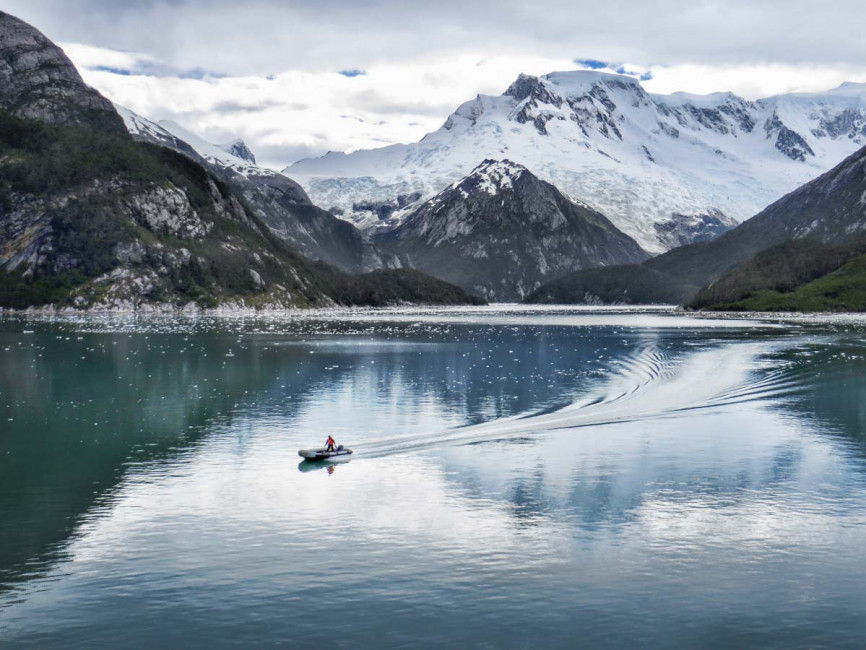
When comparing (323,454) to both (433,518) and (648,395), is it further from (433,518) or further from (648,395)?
(648,395)

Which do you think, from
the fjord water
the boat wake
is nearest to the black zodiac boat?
the fjord water

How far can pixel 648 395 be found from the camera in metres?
102

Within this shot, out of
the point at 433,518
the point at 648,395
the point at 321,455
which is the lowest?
the point at 433,518

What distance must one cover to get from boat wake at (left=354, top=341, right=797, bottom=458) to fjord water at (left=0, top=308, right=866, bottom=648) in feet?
2.12

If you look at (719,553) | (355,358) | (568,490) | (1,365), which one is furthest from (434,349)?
(719,553)

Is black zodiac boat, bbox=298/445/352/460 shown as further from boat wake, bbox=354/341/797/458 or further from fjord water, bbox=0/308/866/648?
boat wake, bbox=354/341/797/458

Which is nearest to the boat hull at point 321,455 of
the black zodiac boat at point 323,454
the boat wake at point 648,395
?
the black zodiac boat at point 323,454

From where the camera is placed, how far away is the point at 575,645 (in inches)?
1260

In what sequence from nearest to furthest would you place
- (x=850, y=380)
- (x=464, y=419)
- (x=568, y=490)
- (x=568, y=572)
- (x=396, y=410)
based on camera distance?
(x=568, y=572) < (x=568, y=490) < (x=464, y=419) < (x=396, y=410) < (x=850, y=380)

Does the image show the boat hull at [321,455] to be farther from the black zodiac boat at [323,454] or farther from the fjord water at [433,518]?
the fjord water at [433,518]

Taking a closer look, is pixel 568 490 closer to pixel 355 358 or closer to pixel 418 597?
pixel 418 597

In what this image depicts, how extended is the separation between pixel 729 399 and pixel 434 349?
81596mm

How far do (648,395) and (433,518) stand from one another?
196 feet

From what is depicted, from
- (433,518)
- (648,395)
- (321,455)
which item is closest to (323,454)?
(321,455)
